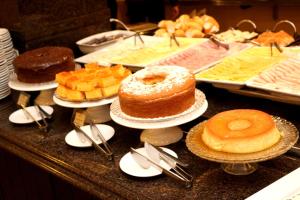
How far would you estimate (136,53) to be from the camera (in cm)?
246

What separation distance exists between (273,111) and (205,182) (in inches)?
22.0

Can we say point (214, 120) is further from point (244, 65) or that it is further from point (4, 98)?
point (4, 98)

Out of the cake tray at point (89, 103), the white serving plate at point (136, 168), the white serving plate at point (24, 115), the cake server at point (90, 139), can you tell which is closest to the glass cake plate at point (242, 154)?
the white serving plate at point (136, 168)

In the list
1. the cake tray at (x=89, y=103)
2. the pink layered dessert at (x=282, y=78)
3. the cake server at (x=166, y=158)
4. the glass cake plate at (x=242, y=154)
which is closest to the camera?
the glass cake plate at (x=242, y=154)

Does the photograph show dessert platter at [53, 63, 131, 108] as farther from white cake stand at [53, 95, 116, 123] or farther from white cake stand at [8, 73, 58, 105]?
white cake stand at [8, 73, 58, 105]

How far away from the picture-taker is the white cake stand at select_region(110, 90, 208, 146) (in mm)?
1493

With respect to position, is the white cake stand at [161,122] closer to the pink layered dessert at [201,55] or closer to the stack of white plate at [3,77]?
the pink layered dessert at [201,55]

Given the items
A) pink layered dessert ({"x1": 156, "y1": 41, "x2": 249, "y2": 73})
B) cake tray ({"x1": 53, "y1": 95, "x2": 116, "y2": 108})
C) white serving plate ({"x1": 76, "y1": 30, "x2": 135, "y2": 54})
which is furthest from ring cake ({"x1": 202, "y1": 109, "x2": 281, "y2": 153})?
white serving plate ({"x1": 76, "y1": 30, "x2": 135, "y2": 54})

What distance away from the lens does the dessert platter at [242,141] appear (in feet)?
4.00

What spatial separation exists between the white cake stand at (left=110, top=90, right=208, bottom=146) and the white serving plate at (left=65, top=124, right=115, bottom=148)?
0.30 ft

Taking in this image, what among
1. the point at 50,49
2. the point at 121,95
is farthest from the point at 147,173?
the point at 50,49

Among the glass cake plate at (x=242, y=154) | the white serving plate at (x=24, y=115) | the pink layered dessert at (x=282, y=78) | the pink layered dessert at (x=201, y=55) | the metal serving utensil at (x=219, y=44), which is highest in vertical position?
the metal serving utensil at (x=219, y=44)

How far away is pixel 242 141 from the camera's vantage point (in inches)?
48.6

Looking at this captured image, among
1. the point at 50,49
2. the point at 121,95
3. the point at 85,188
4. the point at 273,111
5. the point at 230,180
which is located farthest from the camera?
the point at 50,49
